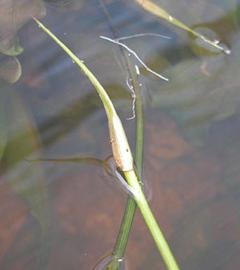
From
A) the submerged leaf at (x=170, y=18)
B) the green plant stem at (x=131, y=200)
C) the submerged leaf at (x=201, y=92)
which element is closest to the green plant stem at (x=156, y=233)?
the green plant stem at (x=131, y=200)

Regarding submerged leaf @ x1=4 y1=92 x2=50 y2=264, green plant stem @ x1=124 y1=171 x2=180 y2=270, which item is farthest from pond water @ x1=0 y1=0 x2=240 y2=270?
green plant stem @ x1=124 y1=171 x2=180 y2=270

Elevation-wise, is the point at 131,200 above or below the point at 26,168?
below

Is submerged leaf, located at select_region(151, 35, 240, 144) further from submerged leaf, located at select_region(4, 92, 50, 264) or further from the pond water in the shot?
submerged leaf, located at select_region(4, 92, 50, 264)

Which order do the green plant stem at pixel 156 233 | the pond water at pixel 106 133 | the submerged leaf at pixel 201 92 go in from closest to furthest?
the green plant stem at pixel 156 233
the pond water at pixel 106 133
the submerged leaf at pixel 201 92

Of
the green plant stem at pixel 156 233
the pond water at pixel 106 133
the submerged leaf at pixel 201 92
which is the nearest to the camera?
the green plant stem at pixel 156 233

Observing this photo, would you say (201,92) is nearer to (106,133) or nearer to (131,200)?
(106,133)

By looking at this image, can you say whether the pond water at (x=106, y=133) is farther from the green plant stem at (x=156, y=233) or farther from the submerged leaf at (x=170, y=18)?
the green plant stem at (x=156, y=233)

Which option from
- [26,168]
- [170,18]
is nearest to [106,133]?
[26,168]

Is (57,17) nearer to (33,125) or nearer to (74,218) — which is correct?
(33,125)

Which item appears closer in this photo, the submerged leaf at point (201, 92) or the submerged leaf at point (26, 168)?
the submerged leaf at point (26, 168)

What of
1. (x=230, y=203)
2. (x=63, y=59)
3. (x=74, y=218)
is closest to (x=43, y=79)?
(x=63, y=59)
